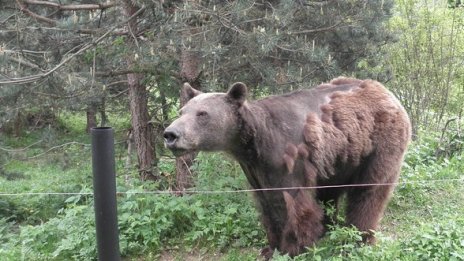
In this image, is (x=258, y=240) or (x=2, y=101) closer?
(x=258, y=240)

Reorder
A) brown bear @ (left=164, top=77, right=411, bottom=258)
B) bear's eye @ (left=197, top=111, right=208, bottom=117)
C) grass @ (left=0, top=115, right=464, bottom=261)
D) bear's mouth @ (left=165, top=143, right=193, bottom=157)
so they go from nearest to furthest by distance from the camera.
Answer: bear's mouth @ (left=165, top=143, right=193, bottom=157) → bear's eye @ (left=197, top=111, right=208, bottom=117) → brown bear @ (left=164, top=77, right=411, bottom=258) → grass @ (left=0, top=115, right=464, bottom=261)

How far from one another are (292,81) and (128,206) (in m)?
2.81

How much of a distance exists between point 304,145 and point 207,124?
105 centimetres

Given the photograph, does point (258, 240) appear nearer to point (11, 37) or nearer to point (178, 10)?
point (178, 10)

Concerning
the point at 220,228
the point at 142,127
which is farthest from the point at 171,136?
the point at 142,127

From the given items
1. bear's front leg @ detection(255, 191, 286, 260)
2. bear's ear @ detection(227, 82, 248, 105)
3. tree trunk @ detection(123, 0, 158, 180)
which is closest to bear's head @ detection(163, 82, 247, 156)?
bear's ear @ detection(227, 82, 248, 105)

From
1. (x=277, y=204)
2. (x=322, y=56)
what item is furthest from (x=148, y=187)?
(x=322, y=56)

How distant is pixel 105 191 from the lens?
11.8ft

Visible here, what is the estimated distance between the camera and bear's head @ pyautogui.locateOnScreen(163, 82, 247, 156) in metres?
4.33

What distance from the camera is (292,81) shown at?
23.2ft

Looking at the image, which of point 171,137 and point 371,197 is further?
point 371,197

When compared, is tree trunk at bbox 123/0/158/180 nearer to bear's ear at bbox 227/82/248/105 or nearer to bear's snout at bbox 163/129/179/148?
bear's ear at bbox 227/82/248/105

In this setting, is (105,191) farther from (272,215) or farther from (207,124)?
(272,215)

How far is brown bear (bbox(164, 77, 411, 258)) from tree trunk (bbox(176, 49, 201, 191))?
1760 mm
